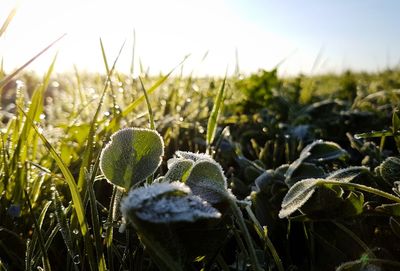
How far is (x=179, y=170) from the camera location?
852mm

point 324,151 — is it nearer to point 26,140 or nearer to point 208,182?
point 208,182

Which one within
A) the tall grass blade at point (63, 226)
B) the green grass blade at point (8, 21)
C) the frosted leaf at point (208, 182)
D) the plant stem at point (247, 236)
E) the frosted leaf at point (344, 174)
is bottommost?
the tall grass blade at point (63, 226)

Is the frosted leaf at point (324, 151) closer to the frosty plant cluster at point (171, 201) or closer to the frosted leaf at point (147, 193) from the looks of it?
the frosty plant cluster at point (171, 201)

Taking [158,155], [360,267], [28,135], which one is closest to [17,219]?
[28,135]

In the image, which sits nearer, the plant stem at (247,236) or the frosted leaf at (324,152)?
the plant stem at (247,236)

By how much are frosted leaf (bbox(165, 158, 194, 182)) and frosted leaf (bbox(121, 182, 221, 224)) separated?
7.0 inches

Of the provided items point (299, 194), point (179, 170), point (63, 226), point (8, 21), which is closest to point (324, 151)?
point (299, 194)

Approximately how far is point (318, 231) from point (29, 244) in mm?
625

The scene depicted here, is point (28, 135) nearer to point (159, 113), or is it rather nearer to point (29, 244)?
point (29, 244)

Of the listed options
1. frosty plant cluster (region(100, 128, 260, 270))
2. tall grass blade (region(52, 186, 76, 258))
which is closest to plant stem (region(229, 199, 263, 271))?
frosty plant cluster (region(100, 128, 260, 270))

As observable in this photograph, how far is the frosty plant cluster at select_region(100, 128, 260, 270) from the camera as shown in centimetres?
64

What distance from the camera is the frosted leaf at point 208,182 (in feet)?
2.55

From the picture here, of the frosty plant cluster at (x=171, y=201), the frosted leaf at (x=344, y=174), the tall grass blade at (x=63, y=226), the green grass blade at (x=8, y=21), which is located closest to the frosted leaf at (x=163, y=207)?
the frosty plant cluster at (x=171, y=201)

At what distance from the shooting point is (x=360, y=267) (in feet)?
2.83
